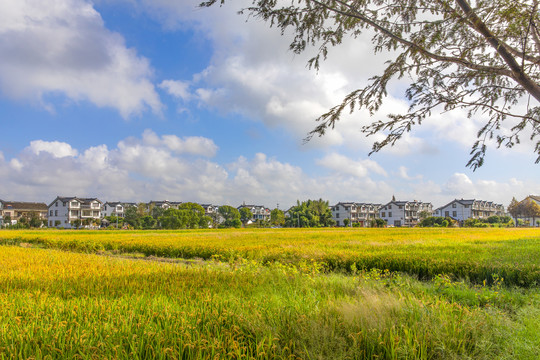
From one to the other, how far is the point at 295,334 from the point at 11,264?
10358 millimetres

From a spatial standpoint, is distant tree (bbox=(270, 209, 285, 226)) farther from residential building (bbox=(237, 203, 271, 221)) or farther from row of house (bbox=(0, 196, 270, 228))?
residential building (bbox=(237, 203, 271, 221))

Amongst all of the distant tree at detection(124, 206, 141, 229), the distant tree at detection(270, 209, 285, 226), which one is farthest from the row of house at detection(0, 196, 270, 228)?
the distant tree at detection(124, 206, 141, 229)

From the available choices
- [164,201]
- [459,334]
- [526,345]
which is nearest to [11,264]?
[459,334]

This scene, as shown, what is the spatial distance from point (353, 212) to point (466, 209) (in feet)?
114

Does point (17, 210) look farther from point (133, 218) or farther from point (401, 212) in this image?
point (401, 212)

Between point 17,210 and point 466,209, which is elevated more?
point 17,210

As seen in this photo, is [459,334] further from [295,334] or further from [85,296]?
[85,296]

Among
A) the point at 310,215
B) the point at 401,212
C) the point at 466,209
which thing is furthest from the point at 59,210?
the point at 466,209

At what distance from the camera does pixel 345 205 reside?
106500 millimetres

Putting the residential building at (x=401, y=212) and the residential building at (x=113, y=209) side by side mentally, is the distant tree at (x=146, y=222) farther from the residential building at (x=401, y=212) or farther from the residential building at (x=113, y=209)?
the residential building at (x=401, y=212)

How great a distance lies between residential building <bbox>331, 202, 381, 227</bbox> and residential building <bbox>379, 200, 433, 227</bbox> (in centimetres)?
552

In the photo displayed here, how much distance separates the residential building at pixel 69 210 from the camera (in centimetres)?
8331

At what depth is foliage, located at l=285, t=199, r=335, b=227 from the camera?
268 feet

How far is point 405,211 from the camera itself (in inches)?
4186
